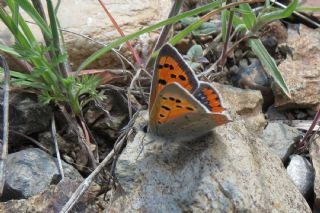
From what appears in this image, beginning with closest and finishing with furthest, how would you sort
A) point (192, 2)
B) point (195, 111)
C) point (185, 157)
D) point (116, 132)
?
point (195, 111) → point (185, 157) → point (116, 132) → point (192, 2)

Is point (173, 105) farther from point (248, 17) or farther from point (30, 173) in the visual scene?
point (248, 17)

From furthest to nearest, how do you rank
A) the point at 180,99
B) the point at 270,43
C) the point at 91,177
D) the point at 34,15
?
the point at 270,43 < the point at 34,15 < the point at 91,177 < the point at 180,99

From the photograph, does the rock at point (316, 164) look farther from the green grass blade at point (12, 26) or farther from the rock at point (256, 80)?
the green grass blade at point (12, 26)

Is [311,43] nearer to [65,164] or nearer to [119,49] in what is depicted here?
[119,49]

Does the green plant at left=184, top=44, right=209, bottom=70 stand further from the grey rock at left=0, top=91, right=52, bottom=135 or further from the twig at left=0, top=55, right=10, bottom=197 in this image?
the twig at left=0, top=55, right=10, bottom=197

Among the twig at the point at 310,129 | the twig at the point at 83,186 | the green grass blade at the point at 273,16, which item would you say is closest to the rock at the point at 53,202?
the twig at the point at 83,186

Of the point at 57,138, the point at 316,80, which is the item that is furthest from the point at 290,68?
the point at 57,138

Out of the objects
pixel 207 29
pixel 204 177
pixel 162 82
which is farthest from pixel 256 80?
pixel 162 82
